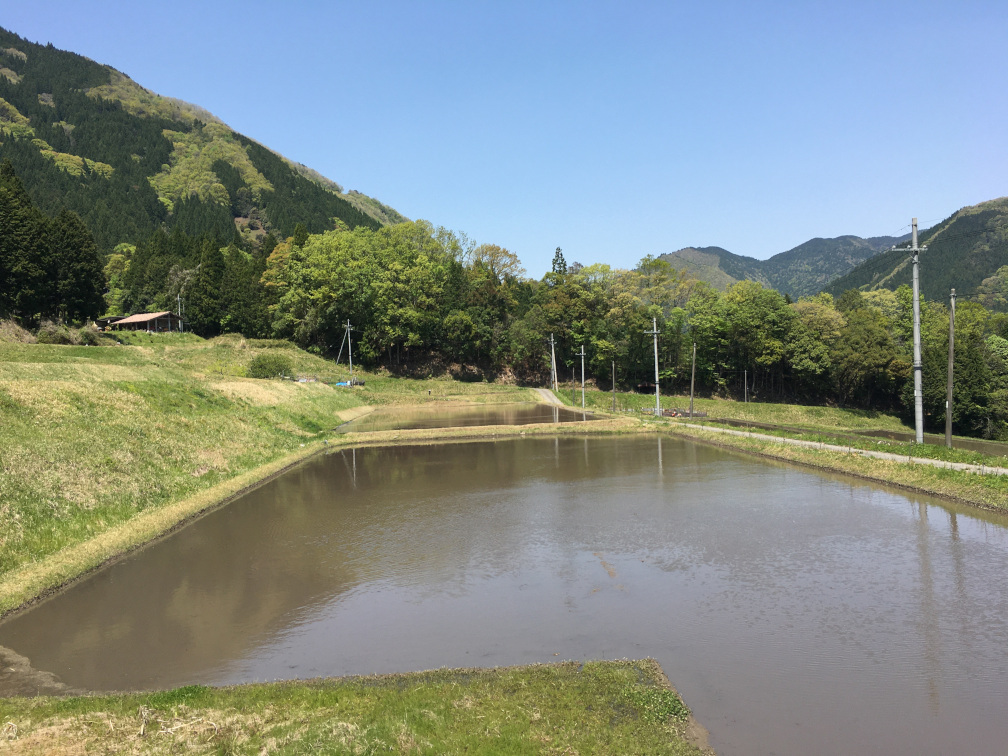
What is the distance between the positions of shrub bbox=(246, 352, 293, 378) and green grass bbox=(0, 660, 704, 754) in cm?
5393

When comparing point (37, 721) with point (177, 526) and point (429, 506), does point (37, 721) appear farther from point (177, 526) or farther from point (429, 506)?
point (429, 506)

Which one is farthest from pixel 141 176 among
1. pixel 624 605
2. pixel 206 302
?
pixel 624 605

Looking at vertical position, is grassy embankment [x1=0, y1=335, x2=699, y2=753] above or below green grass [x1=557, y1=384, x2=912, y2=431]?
above

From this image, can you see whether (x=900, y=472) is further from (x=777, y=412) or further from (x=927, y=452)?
(x=777, y=412)

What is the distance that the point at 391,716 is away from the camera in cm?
702

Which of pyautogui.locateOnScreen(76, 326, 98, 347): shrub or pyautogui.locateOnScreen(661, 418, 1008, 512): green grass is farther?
pyautogui.locateOnScreen(76, 326, 98, 347): shrub

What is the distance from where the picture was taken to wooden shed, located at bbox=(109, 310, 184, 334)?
7306cm

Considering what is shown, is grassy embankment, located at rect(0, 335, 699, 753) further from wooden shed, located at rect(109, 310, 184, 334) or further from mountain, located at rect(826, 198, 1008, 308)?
mountain, located at rect(826, 198, 1008, 308)

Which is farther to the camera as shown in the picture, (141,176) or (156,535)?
(141,176)

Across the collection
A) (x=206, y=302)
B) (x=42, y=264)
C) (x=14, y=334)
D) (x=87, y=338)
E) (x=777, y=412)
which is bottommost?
(x=777, y=412)

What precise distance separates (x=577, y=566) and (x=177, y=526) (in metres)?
11.1

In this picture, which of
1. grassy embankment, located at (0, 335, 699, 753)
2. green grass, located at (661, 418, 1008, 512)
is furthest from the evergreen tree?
green grass, located at (661, 418, 1008, 512)

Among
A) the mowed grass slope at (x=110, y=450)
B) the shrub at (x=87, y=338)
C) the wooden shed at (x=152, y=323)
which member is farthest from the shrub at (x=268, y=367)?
the wooden shed at (x=152, y=323)

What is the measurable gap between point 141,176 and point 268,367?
121m
